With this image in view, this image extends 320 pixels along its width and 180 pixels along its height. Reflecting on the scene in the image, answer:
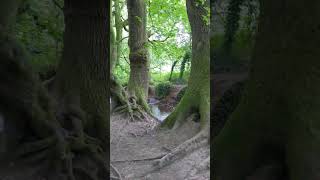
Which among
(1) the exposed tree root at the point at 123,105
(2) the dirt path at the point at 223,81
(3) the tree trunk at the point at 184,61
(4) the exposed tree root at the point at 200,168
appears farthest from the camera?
(3) the tree trunk at the point at 184,61

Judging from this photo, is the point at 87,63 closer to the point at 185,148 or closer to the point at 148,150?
the point at 185,148

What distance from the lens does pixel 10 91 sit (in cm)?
365

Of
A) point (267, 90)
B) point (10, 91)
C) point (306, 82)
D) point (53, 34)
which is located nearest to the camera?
point (306, 82)

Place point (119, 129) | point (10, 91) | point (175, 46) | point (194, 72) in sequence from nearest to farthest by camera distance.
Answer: point (10, 91) → point (194, 72) → point (119, 129) → point (175, 46)

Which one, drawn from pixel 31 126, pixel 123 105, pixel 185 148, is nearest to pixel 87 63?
pixel 31 126

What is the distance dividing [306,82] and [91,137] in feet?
8.30

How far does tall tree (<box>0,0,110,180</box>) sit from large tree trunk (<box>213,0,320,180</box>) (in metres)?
1.55

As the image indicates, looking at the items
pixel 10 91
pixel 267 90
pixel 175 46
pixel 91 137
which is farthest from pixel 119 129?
pixel 175 46

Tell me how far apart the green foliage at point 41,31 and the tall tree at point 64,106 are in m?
0.12

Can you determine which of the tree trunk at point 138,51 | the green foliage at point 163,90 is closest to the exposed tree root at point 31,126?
the tree trunk at point 138,51

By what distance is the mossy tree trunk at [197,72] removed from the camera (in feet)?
29.1

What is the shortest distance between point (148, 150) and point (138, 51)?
4.57 meters

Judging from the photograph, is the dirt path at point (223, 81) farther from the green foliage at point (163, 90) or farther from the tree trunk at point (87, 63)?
the green foliage at point (163, 90)

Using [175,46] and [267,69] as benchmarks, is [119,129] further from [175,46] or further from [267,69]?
[175,46]
